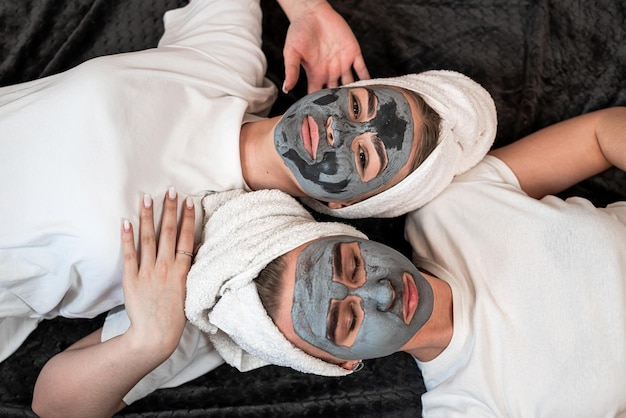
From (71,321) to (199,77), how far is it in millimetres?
655

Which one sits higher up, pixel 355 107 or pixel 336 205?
pixel 355 107

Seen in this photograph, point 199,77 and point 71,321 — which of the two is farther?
point 71,321

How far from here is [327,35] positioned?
156 centimetres

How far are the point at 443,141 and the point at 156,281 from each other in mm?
657

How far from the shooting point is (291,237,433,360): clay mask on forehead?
118 cm

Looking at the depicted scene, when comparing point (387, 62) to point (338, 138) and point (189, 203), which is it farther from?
point (189, 203)

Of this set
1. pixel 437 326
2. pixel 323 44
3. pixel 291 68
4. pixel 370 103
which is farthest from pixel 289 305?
pixel 323 44

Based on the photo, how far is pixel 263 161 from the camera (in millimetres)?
1389

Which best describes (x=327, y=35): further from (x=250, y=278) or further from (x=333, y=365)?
(x=333, y=365)

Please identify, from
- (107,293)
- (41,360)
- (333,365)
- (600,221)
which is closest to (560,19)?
(600,221)

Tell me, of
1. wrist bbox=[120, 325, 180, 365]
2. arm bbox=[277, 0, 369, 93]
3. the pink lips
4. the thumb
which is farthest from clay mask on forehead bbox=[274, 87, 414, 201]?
wrist bbox=[120, 325, 180, 365]

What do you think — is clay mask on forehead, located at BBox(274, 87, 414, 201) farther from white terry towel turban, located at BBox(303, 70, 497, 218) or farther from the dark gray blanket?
the dark gray blanket

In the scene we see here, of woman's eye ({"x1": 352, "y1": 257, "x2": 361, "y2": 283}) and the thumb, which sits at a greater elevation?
the thumb

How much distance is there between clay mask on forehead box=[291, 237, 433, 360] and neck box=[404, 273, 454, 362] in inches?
3.3
